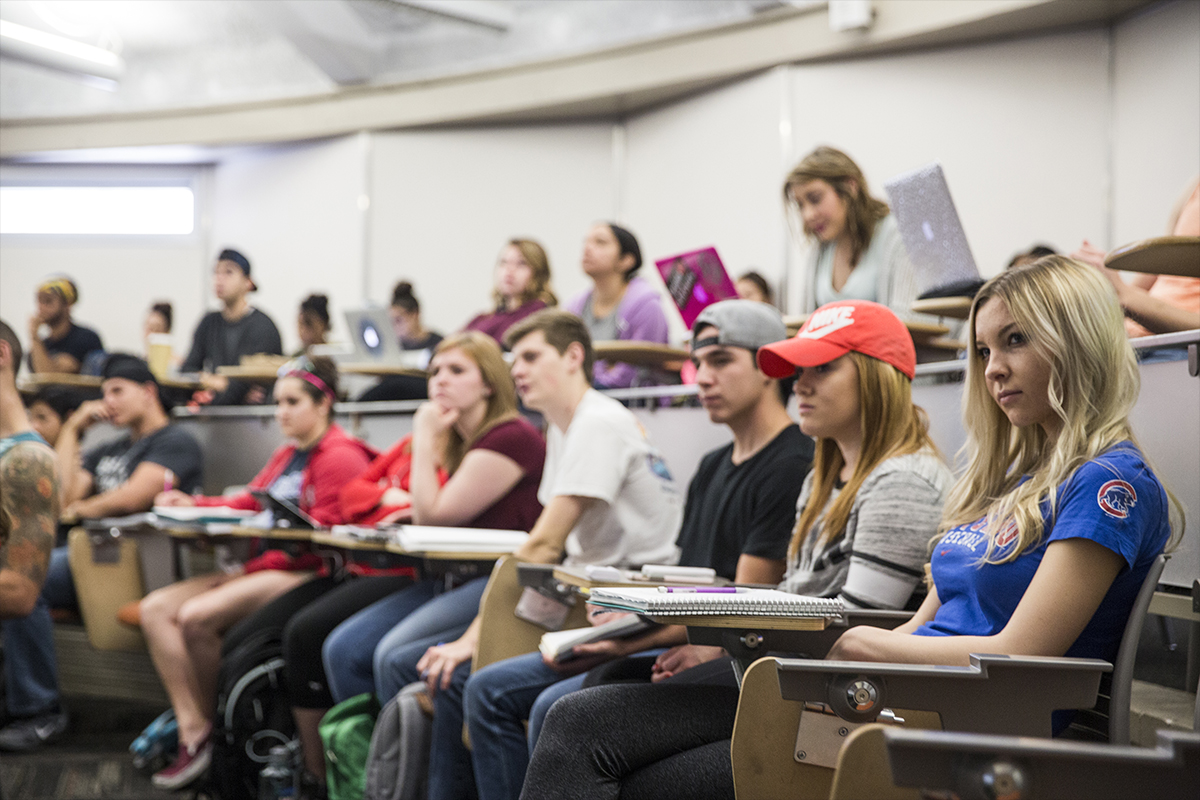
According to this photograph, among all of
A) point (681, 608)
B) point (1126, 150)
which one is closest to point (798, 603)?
point (681, 608)

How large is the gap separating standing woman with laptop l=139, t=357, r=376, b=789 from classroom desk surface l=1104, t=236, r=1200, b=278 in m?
2.46

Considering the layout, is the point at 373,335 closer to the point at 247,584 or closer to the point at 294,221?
the point at 247,584

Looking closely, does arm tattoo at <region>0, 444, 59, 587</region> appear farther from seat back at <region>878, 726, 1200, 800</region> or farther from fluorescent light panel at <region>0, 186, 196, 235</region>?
seat back at <region>878, 726, 1200, 800</region>

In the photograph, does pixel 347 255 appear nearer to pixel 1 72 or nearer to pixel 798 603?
pixel 1 72

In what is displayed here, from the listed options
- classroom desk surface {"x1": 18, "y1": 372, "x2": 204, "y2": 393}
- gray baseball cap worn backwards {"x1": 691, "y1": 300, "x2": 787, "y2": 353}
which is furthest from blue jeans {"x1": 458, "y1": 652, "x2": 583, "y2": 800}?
classroom desk surface {"x1": 18, "y1": 372, "x2": 204, "y2": 393}

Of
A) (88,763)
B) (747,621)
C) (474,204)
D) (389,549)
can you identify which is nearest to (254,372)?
(88,763)

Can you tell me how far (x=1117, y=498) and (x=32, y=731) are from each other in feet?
12.1

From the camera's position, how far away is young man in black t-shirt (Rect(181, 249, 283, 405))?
17.6ft

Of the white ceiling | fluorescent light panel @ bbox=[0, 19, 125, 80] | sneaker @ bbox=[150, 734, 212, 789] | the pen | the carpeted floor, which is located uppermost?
the white ceiling

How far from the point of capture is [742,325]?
7.20 feet

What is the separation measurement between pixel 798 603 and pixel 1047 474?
376mm

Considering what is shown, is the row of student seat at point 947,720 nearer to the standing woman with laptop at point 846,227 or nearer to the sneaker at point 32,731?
the standing woman with laptop at point 846,227

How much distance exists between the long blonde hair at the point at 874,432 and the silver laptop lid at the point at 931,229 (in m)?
0.58

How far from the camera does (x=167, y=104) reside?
273 inches
